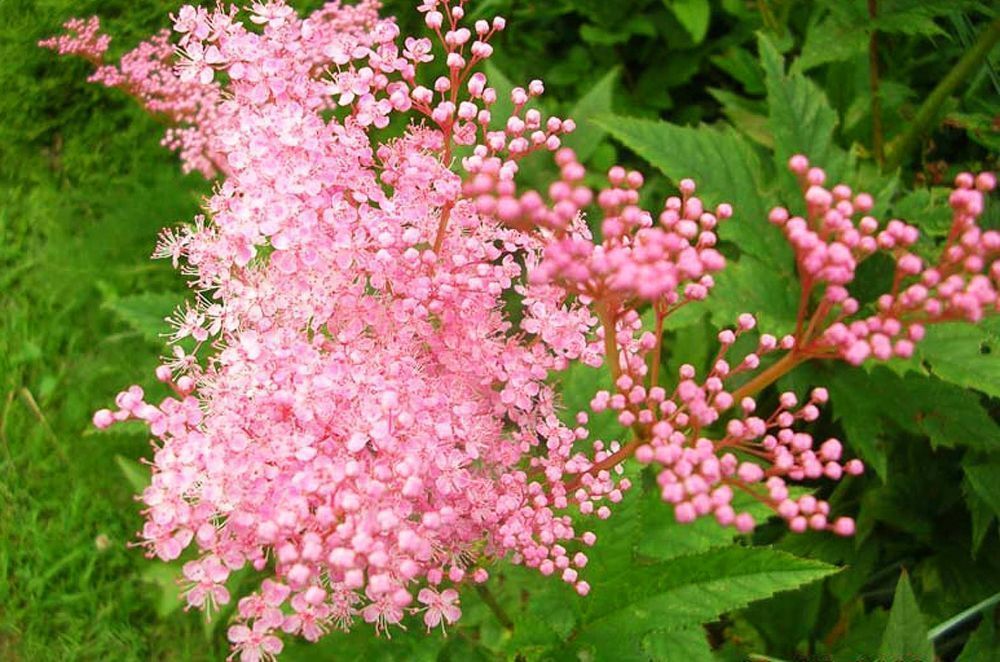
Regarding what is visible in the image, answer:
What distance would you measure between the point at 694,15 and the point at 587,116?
0.85 meters

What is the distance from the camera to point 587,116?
10.7 ft

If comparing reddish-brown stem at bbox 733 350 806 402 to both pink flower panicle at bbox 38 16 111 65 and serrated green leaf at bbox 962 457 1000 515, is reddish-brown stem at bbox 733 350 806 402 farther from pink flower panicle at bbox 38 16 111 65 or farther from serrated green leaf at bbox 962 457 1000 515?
pink flower panicle at bbox 38 16 111 65

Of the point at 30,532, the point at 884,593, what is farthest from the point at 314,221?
the point at 30,532

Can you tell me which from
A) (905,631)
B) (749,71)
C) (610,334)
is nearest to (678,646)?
(905,631)

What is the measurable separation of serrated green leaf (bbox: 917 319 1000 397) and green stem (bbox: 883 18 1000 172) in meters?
0.92

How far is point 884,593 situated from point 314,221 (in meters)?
2.49

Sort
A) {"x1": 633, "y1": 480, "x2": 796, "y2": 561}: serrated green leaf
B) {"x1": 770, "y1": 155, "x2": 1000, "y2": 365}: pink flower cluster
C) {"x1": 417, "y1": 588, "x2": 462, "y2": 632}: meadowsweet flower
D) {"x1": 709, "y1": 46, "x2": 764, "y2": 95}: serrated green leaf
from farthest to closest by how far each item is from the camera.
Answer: {"x1": 709, "y1": 46, "x2": 764, "y2": 95}: serrated green leaf → {"x1": 633, "y1": 480, "x2": 796, "y2": 561}: serrated green leaf → {"x1": 417, "y1": 588, "x2": 462, "y2": 632}: meadowsweet flower → {"x1": 770, "y1": 155, "x2": 1000, "y2": 365}: pink flower cluster

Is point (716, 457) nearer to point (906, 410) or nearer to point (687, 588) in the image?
point (687, 588)

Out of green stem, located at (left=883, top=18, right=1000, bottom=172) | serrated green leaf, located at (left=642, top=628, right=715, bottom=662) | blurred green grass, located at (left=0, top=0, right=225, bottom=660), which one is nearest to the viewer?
serrated green leaf, located at (left=642, top=628, right=715, bottom=662)

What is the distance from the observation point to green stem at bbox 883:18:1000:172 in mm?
2744

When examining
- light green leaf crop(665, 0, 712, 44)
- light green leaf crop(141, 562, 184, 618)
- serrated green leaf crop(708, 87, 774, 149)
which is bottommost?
light green leaf crop(141, 562, 184, 618)

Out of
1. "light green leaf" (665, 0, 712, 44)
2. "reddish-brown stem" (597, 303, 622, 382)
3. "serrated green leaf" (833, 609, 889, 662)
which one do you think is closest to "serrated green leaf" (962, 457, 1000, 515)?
"serrated green leaf" (833, 609, 889, 662)

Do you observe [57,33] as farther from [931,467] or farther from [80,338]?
[931,467]

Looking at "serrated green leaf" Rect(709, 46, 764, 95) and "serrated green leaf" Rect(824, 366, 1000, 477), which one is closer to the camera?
"serrated green leaf" Rect(824, 366, 1000, 477)
